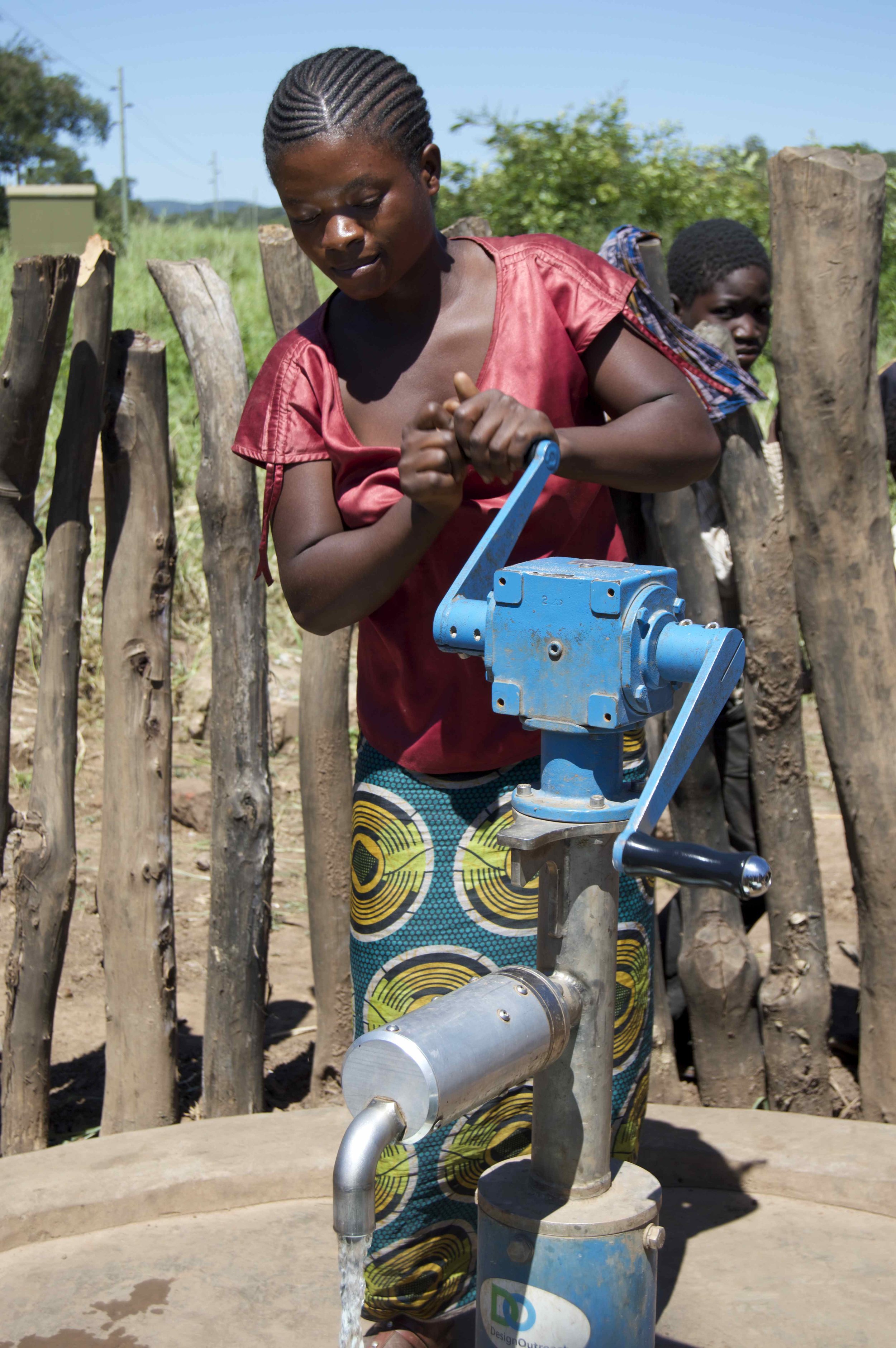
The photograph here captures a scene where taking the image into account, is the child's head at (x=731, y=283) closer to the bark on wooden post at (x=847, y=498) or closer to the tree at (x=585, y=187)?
the bark on wooden post at (x=847, y=498)

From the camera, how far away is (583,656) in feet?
3.92

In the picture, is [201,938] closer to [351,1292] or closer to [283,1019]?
[283,1019]

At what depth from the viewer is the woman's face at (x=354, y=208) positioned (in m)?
1.44

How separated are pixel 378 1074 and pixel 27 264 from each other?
5.57ft

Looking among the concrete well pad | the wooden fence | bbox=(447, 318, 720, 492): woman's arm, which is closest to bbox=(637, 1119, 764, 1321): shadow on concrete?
the concrete well pad

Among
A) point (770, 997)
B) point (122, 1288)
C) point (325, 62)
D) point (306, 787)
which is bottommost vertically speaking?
point (122, 1288)

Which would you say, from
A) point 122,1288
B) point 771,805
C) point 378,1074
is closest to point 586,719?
point 378,1074

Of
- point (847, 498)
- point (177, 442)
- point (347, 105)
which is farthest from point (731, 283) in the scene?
point (177, 442)

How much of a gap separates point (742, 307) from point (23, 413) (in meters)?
1.48

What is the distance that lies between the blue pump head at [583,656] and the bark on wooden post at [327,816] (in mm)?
1372

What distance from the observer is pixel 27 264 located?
2.26 metres

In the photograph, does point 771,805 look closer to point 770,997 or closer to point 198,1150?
point 770,997

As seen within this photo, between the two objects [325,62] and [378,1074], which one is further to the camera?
[325,62]

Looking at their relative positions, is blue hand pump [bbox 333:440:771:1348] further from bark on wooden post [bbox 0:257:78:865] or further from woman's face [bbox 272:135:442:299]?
bark on wooden post [bbox 0:257:78:865]
